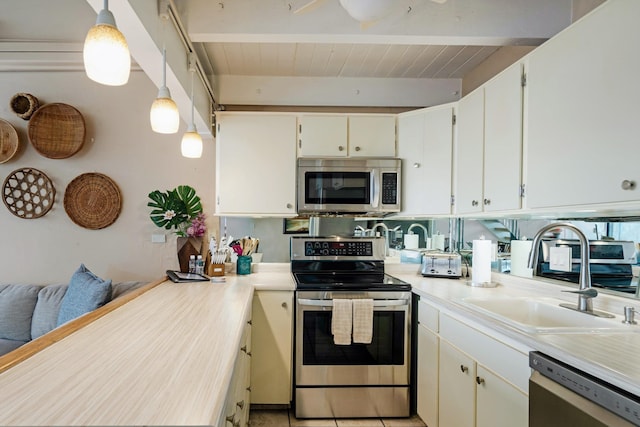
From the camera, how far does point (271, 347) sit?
2.49 metres

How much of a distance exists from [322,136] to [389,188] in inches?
25.5

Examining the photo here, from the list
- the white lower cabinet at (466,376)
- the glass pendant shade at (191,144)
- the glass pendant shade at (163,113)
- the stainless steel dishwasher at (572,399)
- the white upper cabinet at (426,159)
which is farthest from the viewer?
the white upper cabinet at (426,159)

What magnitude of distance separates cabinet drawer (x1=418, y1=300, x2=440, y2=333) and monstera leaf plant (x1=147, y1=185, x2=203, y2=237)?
1.83 m

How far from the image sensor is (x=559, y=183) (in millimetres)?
1698

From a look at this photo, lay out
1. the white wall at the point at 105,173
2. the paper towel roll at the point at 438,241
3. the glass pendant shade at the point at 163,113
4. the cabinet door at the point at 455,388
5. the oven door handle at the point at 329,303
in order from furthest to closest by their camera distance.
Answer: the white wall at the point at 105,173
the paper towel roll at the point at 438,241
the oven door handle at the point at 329,303
the cabinet door at the point at 455,388
the glass pendant shade at the point at 163,113

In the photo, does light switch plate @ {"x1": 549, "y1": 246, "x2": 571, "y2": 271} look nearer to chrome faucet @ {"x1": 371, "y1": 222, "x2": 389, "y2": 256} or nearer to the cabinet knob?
the cabinet knob

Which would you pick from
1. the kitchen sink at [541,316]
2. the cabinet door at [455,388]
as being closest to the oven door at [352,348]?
the cabinet door at [455,388]

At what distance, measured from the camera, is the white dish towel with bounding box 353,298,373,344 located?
238 centimetres

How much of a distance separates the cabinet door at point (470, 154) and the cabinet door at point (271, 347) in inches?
51.9

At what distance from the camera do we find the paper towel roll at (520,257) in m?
2.29

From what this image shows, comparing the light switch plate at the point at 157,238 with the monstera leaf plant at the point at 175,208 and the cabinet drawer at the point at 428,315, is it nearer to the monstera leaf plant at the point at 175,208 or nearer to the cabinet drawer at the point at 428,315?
the monstera leaf plant at the point at 175,208

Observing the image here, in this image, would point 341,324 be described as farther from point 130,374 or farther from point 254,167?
point 130,374

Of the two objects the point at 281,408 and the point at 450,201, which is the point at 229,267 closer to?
the point at 281,408

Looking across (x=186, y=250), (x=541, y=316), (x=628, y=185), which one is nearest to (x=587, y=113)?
(x=628, y=185)
